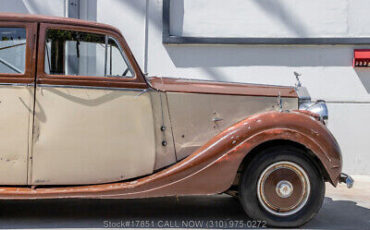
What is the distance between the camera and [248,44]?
26.2 ft

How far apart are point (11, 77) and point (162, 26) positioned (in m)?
3.92

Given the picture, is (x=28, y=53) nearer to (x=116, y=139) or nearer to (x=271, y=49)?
(x=116, y=139)

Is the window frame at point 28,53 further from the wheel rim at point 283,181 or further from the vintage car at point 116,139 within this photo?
the wheel rim at point 283,181

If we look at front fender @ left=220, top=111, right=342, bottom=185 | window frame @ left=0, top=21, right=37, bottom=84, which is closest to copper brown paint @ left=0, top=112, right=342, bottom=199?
front fender @ left=220, top=111, right=342, bottom=185

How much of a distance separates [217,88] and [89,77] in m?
1.17

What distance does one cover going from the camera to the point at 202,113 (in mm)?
4797

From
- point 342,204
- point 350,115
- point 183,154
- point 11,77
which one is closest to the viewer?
point 11,77

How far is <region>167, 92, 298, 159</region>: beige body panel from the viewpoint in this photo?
4.75 meters

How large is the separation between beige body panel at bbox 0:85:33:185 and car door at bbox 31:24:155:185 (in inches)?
3.1

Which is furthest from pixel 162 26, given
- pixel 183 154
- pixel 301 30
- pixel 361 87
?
pixel 183 154

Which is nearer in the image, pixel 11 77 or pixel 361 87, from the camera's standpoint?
pixel 11 77

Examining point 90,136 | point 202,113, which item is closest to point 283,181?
point 202,113

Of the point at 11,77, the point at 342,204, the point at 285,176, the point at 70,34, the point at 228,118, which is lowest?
the point at 342,204

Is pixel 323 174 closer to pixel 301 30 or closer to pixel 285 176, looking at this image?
pixel 285 176
